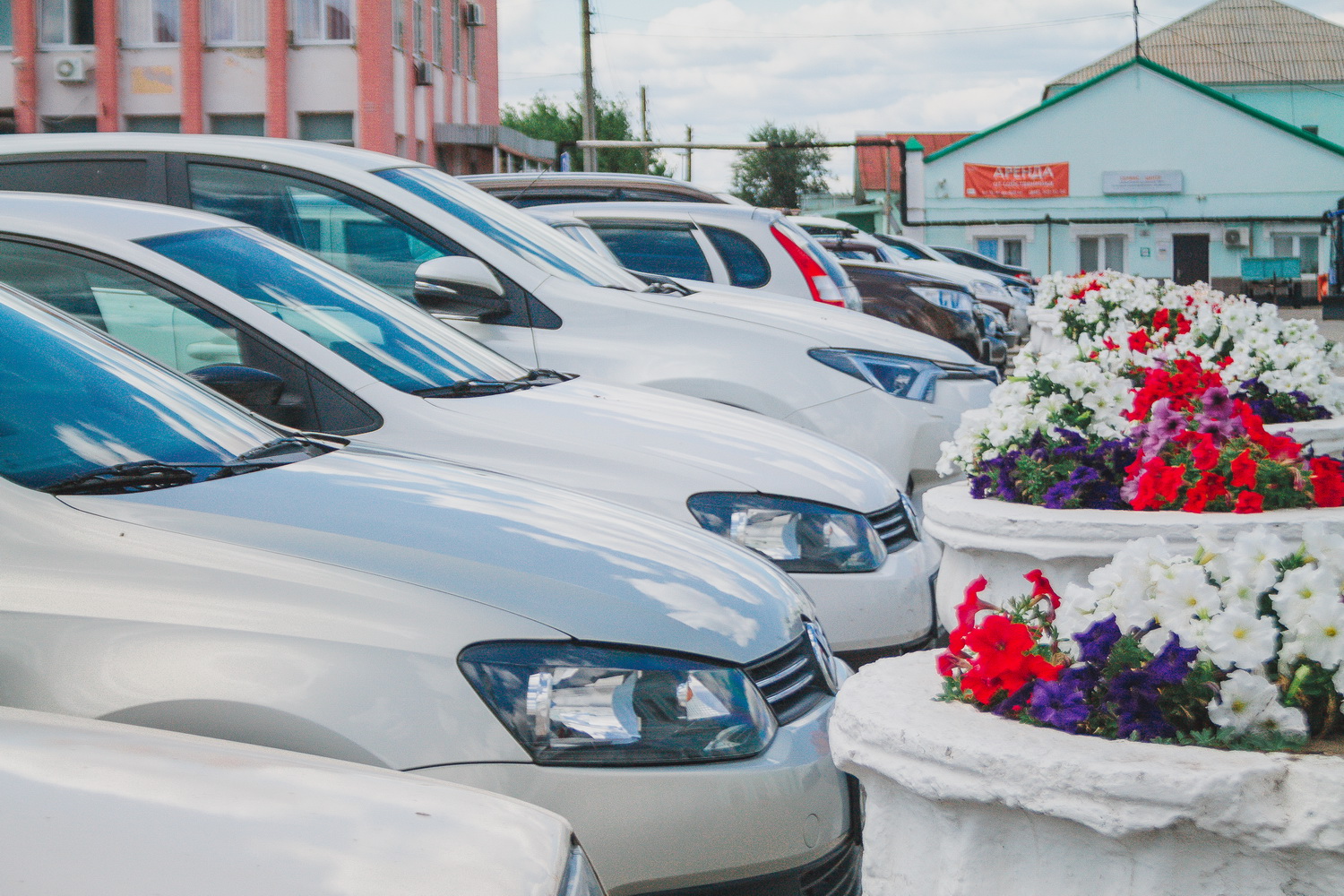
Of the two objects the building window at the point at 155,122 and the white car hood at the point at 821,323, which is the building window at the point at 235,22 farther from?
the white car hood at the point at 821,323

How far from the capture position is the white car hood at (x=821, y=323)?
6297mm

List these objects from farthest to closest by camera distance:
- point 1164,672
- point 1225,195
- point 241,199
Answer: point 1225,195, point 241,199, point 1164,672

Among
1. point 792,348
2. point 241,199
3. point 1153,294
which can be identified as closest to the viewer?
point 241,199

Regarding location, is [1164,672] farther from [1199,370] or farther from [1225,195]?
[1225,195]

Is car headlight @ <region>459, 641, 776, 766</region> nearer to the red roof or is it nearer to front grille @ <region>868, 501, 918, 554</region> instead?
front grille @ <region>868, 501, 918, 554</region>

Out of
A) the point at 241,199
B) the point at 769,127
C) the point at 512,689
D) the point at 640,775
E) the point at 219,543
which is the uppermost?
the point at 769,127

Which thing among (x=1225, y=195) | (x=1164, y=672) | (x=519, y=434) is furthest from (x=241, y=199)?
(x=1225, y=195)

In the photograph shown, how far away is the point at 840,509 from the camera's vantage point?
4414 mm

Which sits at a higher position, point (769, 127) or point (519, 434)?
point (769, 127)

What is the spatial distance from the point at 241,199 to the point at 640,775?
3698mm

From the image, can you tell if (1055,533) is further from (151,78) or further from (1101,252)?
(1101,252)

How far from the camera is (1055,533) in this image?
416 cm

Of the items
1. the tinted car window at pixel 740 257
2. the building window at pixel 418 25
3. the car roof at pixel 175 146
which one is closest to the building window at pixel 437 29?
the building window at pixel 418 25

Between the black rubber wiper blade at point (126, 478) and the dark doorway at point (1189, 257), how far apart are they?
46737 mm
